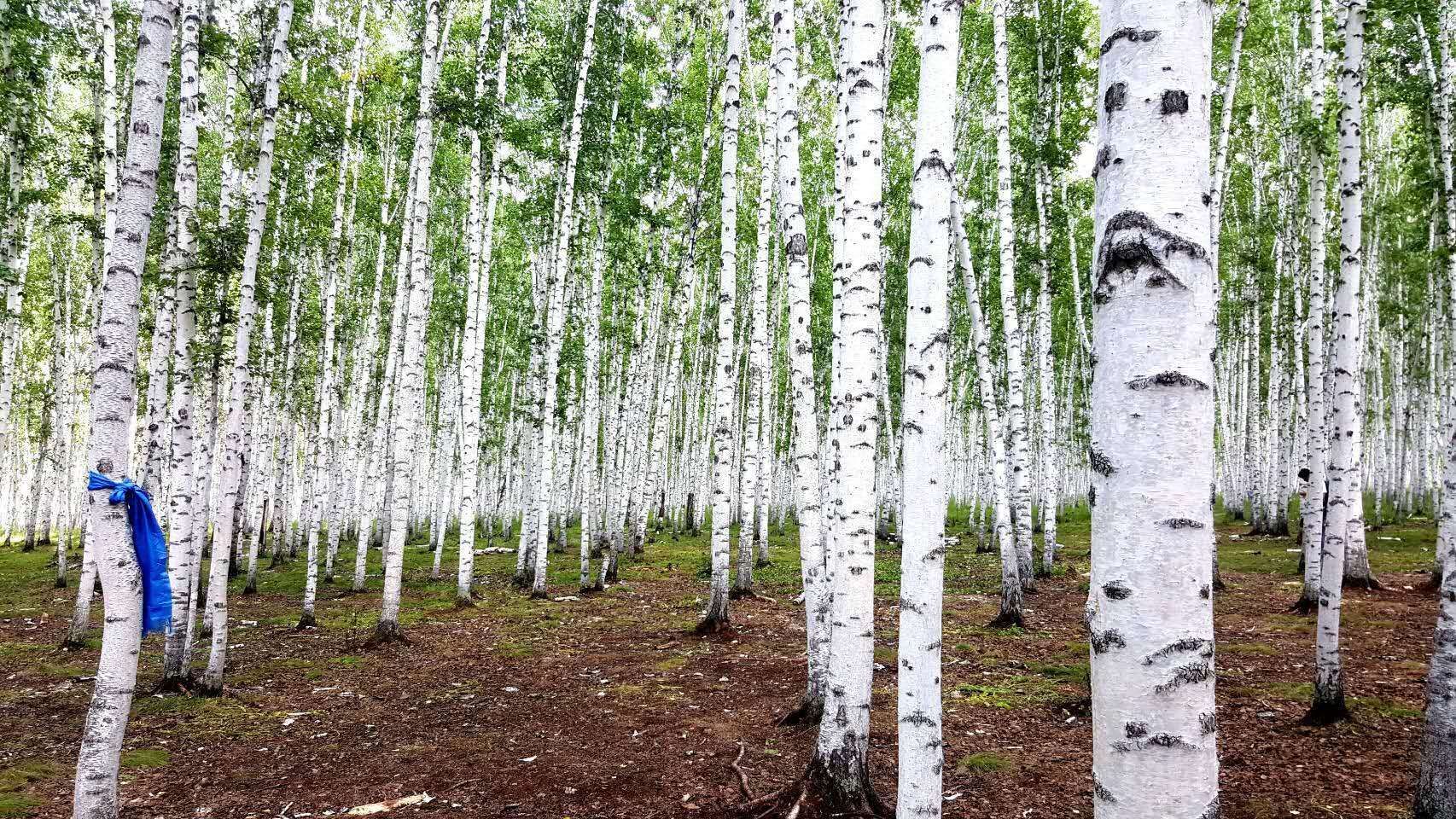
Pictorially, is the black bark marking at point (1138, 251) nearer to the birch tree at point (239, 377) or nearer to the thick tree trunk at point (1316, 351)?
the birch tree at point (239, 377)

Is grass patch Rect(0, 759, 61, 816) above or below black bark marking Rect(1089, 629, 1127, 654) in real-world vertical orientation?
below

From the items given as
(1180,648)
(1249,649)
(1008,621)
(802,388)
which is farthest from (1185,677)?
(1008,621)

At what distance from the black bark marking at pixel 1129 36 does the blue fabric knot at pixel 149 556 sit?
17.3ft

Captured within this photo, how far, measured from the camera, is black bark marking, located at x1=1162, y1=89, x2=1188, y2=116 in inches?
61.7

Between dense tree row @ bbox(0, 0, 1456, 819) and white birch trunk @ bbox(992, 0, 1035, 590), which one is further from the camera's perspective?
white birch trunk @ bbox(992, 0, 1035, 590)

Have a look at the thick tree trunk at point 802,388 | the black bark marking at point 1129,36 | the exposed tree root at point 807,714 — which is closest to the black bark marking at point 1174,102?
the black bark marking at point 1129,36

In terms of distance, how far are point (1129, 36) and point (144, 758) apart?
8.71m

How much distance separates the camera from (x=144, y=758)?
652 cm

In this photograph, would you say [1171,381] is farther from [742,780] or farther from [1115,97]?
[742,780]

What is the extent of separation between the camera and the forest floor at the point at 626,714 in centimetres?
548

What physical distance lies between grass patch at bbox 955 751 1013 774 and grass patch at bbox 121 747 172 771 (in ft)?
22.4

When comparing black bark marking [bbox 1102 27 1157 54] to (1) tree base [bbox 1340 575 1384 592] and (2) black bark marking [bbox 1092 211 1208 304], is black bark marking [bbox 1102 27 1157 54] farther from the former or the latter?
(1) tree base [bbox 1340 575 1384 592]

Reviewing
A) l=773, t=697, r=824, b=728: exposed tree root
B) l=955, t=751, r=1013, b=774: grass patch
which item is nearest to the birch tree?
l=773, t=697, r=824, b=728: exposed tree root

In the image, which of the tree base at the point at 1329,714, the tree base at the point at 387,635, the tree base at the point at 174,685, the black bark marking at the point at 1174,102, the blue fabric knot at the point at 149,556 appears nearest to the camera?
the black bark marking at the point at 1174,102
